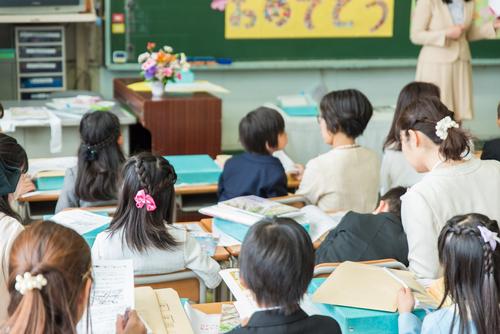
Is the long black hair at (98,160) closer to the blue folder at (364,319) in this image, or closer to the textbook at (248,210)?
the textbook at (248,210)

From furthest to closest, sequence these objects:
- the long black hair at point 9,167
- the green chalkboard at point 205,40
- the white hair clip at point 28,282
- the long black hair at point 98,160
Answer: the green chalkboard at point 205,40 → the long black hair at point 98,160 → the long black hair at point 9,167 → the white hair clip at point 28,282

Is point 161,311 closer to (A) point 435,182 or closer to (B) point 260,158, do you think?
(A) point 435,182

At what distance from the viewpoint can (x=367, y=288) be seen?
7.61 ft

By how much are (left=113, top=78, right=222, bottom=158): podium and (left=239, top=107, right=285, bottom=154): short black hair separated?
51.6 inches

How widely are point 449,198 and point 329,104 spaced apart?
1209mm

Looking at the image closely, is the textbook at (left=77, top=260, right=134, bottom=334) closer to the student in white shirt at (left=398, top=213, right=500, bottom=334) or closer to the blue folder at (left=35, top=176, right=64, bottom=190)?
the student in white shirt at (left=398, top=213, right=500, bottom=334)

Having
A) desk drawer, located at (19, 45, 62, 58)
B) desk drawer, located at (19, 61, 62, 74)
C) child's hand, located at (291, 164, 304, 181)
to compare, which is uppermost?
desk drawer, located at (19, 45, 62, 58)

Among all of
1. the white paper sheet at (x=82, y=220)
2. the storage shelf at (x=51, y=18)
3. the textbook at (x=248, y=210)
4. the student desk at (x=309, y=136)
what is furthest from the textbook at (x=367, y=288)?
the storage shelf at (x=51, y=18)

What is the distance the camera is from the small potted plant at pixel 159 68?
17.1ft

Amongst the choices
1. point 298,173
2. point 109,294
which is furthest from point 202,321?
point 298,173

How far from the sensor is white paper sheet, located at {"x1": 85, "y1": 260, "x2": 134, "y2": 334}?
2.05 meters

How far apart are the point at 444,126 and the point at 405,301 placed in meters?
0.77

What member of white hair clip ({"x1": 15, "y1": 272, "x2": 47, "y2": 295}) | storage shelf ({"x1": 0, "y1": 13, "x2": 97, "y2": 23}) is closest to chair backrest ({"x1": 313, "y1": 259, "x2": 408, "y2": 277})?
white hair clip ({"x1": 15, "y1": 272, "x2": 47, "y2": 295})

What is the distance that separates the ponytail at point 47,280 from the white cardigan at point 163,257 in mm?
895
